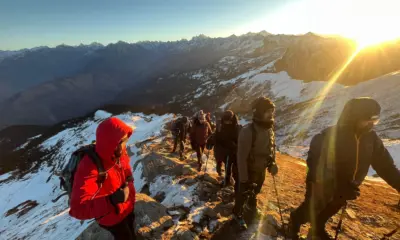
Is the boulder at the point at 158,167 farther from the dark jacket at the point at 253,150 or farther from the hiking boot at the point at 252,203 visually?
the dark jacket at the point at 253,150

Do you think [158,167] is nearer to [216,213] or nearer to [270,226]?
[216,213]

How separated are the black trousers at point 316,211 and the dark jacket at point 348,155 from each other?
0.41m

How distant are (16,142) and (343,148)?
211 m

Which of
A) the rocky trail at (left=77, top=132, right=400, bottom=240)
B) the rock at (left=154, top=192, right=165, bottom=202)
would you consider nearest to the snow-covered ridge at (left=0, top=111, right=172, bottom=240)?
the rock at (left=154, top=192, right=165, bottom=202)

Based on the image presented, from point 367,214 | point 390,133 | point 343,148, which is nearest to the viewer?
point 343,148

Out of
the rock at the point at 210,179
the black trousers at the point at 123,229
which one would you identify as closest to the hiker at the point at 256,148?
the black trousers at the point at 123,229

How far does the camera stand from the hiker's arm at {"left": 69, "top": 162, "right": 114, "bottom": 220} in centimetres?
334

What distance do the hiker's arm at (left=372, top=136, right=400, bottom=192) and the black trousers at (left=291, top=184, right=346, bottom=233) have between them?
33.5 inches

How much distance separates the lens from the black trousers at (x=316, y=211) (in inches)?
188

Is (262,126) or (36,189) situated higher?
(262,126)

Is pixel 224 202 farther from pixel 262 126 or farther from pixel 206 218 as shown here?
pixel 262 126

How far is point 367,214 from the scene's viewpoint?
812cm

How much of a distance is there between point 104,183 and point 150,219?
3.42 m

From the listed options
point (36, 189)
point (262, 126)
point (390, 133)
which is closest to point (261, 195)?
point (262, 126)
